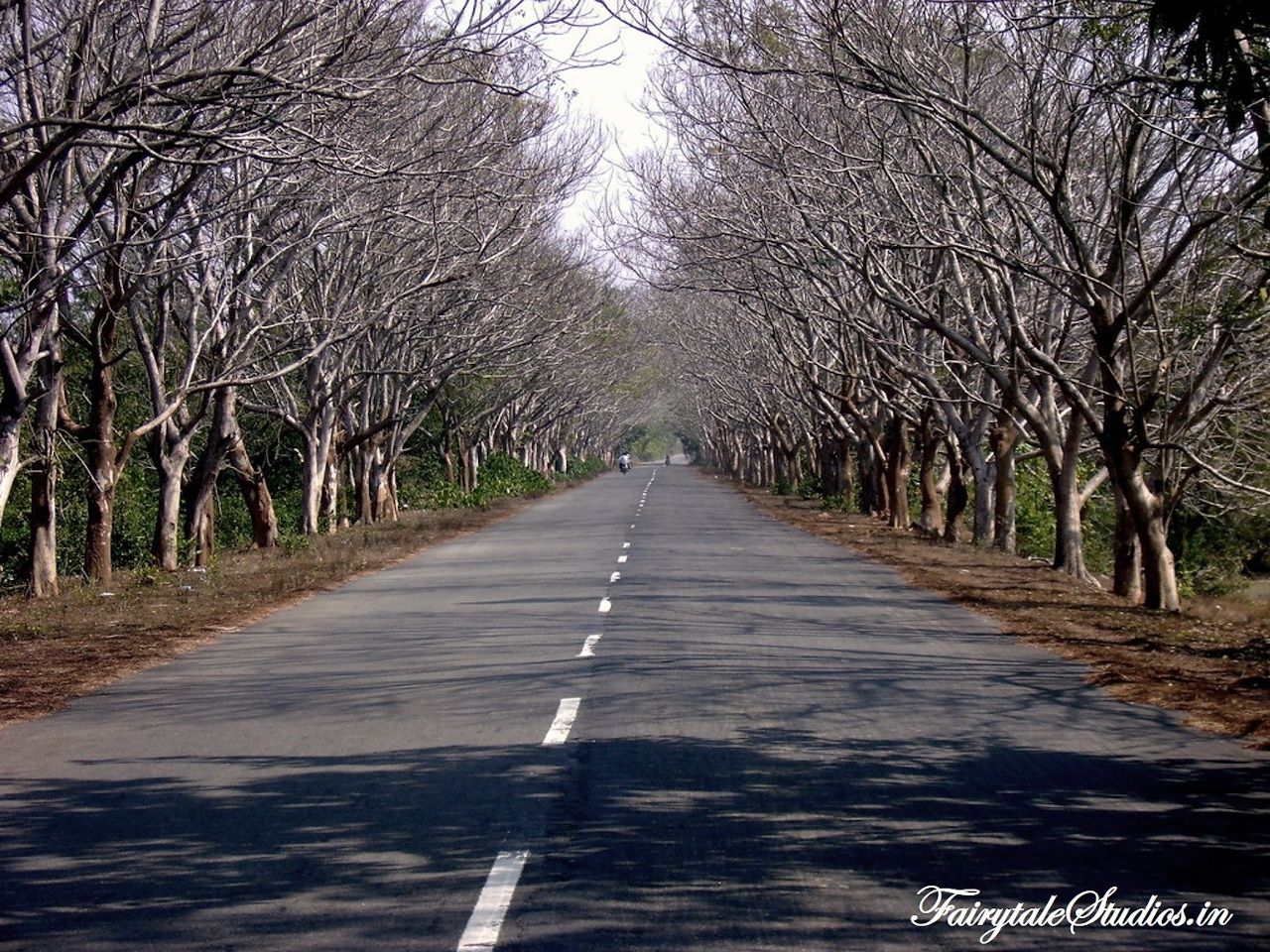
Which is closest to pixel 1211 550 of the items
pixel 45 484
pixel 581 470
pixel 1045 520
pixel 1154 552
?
pixel 1045 520

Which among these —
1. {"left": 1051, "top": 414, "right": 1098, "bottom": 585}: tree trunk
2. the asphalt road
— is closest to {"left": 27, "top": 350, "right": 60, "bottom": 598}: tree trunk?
the asphalt road

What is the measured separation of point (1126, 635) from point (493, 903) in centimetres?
987

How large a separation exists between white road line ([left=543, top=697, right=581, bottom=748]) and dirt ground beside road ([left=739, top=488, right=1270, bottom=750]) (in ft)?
12.9

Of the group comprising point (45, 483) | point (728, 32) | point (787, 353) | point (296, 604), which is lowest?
point (296, 604)

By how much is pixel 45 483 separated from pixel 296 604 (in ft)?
12.9

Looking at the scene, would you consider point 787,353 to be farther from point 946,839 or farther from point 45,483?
point 946,839

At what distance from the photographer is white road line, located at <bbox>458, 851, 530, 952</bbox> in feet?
16.8

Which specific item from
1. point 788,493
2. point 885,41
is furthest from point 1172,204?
point 788,493

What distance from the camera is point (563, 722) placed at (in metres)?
9.21

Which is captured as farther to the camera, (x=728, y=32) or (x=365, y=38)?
(x=728, y=32)

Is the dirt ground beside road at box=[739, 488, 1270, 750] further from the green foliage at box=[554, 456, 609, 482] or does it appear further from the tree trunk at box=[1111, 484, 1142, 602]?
the green foliage at box=[554, 456, 609, 482]

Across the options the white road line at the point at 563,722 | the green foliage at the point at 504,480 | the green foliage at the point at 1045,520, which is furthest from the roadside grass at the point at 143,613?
the green foliage at the point at 504,480

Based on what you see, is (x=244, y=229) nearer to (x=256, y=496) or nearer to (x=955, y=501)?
(x=256, y=496)

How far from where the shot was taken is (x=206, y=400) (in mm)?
21891
